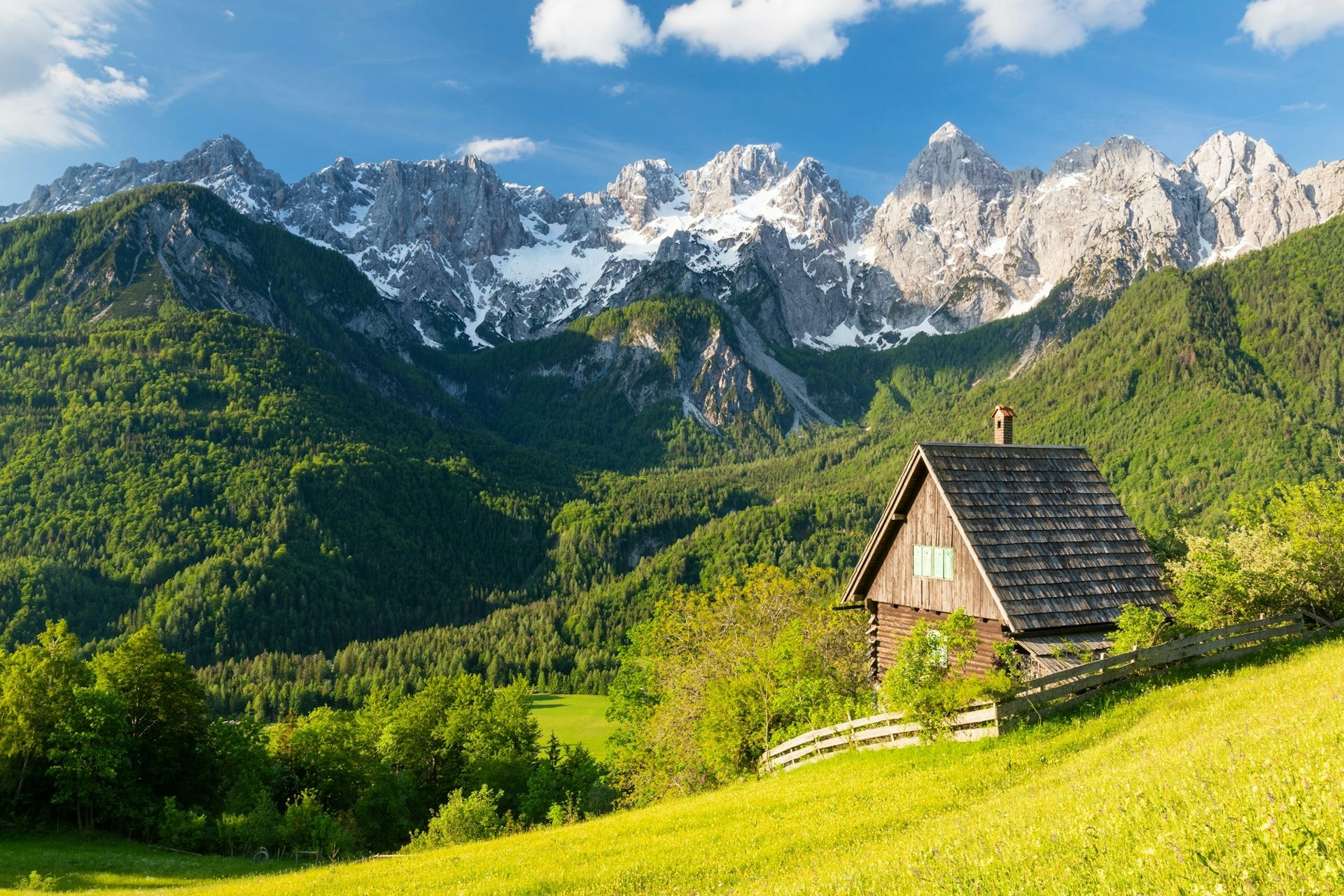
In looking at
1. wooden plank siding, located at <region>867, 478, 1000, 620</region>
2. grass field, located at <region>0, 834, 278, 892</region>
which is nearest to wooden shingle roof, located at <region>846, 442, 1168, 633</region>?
wooden plank siding, located at <region>867, 478, 1000, 620</region>

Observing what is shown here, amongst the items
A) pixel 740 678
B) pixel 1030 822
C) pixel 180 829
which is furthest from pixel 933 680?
pixel 180 829

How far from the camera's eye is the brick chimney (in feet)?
103

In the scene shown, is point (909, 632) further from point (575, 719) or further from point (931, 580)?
point (575, 719)

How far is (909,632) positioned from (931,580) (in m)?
2.79

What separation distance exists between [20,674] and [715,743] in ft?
111

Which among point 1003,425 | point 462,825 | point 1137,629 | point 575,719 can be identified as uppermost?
point 1003,425

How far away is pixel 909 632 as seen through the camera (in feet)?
99.0

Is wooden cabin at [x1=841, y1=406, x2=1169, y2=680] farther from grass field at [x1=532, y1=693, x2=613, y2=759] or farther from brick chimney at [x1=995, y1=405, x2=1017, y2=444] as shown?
grass field at [x1=532, y1=693, x2=613, y2=759]

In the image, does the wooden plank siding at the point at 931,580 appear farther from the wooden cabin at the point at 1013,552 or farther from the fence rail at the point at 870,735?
the fence rail at the point at 870,735

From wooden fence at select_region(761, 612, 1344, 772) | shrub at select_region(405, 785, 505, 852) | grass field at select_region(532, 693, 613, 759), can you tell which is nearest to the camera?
wooden fence at select_region(761, 612, 1344, 772)

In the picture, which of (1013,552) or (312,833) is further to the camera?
(312,833)

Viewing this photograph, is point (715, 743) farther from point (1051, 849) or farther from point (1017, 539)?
point (1051, 849)

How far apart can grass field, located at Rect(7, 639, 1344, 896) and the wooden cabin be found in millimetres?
3471

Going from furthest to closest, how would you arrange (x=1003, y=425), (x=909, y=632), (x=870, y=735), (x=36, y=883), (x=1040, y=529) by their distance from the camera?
(x=1003, y=425), (x=909, y=632), (x=1040, y=529), (x=36, y=883), (x=870, y=735)
